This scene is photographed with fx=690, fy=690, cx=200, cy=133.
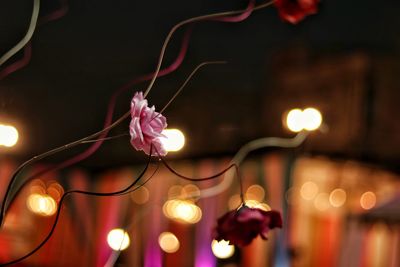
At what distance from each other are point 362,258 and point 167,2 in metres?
3.82

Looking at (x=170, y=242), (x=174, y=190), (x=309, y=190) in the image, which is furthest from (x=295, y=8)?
(x=309, y=190)

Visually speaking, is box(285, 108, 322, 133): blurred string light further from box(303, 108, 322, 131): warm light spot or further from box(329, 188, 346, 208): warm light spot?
box(329, 188, 346, 208): warm light spot

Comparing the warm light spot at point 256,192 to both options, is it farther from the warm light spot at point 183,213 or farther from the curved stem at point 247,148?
the curved stem at point 247,148

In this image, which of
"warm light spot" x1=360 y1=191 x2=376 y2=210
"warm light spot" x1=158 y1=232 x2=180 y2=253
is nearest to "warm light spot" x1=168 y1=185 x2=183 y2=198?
"warm light spot" x1=158 y1=232 x2=180 y2=253

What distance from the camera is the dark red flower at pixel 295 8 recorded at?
0.91m

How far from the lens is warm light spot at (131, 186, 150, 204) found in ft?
18.7

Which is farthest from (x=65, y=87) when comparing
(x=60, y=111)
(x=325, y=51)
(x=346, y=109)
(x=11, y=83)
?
(x=325, y=51)

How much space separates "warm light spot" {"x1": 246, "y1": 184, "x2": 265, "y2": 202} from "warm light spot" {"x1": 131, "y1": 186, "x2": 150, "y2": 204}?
88 cm

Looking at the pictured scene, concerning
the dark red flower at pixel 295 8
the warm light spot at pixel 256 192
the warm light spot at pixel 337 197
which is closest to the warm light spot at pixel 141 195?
the warm light spot at pixel 256 192

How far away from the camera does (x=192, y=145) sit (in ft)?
23.8

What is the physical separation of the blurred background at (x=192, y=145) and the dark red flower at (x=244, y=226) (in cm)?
39

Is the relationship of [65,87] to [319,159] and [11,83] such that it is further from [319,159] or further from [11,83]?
[319,159]

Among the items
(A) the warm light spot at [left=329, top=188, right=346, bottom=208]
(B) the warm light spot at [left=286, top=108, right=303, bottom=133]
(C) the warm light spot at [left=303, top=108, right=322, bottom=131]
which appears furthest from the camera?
(A) the warm light spot at [left=329, top=188, right=346, bottom=208]

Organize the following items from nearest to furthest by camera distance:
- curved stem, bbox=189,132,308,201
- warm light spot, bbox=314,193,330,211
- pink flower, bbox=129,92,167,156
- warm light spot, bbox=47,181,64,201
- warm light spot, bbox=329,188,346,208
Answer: pink flower, bbox=129,92,167,156 → curved stem, bbox=189,132,308,201 → warm light spot, bbox=47,181,64,201 → warm light spot, bbox=329,188,346,208 → warm light spot, bbox=314,193,330,211
